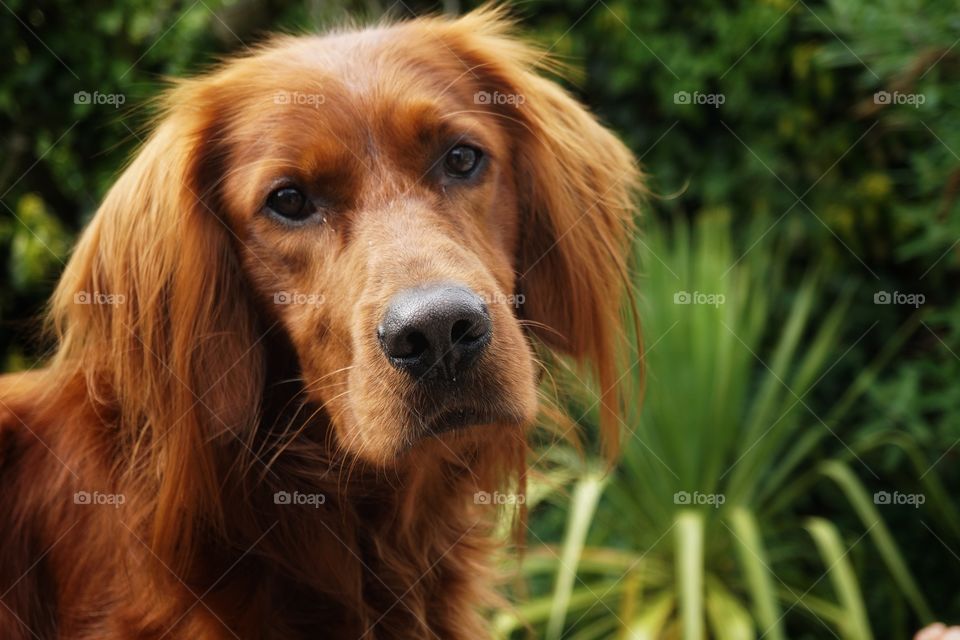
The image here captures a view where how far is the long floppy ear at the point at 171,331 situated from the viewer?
2441 mm

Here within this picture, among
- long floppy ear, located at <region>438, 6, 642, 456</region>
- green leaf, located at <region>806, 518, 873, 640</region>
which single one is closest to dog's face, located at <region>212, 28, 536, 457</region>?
long floppy ear, located at <region>438, 6, 642, 456</region>

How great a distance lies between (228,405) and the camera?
252cm

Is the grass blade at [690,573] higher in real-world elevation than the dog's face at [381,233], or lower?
lower

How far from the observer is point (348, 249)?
244 cm

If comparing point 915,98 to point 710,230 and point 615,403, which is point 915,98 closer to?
point 710,230

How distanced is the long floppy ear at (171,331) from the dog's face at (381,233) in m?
0.09

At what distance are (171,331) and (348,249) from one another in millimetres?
499

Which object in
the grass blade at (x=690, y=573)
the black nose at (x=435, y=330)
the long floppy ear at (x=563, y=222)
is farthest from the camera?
the grass blade at (x=690, y=573)

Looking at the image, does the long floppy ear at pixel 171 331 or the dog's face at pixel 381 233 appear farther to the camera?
the long floppy ear at pixel 171 331

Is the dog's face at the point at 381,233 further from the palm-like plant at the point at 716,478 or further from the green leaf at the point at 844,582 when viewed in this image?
the green leaf at the point at 844,582

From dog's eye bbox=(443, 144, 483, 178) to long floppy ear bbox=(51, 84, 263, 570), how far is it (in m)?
0.57

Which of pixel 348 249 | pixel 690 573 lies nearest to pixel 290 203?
pixel 348 249

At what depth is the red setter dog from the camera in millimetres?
2369

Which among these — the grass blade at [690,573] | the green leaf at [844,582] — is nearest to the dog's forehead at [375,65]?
the grass blade at [690,573]
